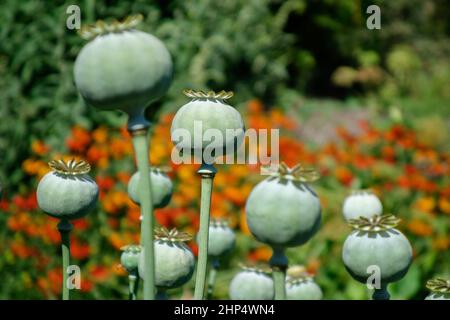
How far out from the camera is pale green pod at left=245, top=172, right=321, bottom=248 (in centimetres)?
71

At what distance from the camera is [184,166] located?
147 inches

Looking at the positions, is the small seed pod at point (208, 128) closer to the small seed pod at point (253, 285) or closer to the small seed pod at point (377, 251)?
the small seed pod at point (377, 251)

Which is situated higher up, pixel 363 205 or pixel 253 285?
pixel 363 205

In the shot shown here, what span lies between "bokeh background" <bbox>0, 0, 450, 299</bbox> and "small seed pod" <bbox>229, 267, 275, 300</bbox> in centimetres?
41

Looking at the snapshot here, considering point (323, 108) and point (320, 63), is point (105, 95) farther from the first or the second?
point (320, 63)

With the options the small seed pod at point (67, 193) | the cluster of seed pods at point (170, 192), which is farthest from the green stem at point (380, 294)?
the small seed pod at point (67, 193)

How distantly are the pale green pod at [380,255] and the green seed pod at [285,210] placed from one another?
0.49ft

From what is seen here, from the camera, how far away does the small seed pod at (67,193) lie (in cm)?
90

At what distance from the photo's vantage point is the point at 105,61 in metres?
0.64

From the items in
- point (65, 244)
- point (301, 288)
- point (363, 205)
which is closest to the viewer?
point (65, 244)

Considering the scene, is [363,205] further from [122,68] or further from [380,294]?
[122,68]

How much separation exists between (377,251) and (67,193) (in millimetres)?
441

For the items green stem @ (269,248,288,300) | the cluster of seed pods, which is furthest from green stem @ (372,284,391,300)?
green stem @ (269,248,288,300)

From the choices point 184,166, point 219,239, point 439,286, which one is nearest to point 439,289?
point 439,286
